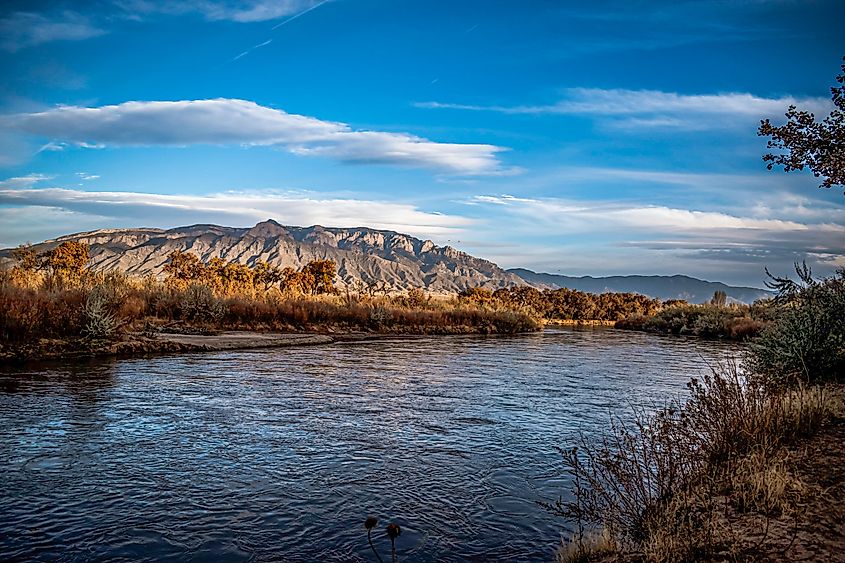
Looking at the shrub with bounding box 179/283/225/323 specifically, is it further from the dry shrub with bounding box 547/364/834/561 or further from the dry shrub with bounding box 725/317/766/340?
the dry shrub with bounding box 725/317/766/340

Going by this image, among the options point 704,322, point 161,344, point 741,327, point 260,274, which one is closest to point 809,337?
point 161,344

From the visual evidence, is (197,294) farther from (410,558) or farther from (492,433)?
(410,558)

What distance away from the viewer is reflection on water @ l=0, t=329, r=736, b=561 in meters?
5.98

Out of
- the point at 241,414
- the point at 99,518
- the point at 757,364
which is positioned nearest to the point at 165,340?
the point at 241,414

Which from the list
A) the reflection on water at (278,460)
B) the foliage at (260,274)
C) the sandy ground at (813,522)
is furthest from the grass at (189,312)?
the foliage at (260,274)

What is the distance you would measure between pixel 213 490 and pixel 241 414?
4422 millimetres

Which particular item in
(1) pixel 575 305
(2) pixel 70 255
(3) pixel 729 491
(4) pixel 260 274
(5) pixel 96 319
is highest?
(2) pixel 70 255

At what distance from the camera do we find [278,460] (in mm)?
8625

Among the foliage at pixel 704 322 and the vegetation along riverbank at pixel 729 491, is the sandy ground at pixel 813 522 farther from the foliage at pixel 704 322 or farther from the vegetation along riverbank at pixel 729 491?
the foliage at pixel 704 322

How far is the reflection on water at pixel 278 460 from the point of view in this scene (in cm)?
598

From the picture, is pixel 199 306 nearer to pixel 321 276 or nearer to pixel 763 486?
pixel 763 486

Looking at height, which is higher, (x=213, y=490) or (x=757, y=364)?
(x=757, y=364)

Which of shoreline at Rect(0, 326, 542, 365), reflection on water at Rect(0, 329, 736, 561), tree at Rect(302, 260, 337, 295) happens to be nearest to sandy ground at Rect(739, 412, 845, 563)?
reflection on water at Rect(0, 329, 736, 561)

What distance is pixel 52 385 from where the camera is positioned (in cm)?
1334
